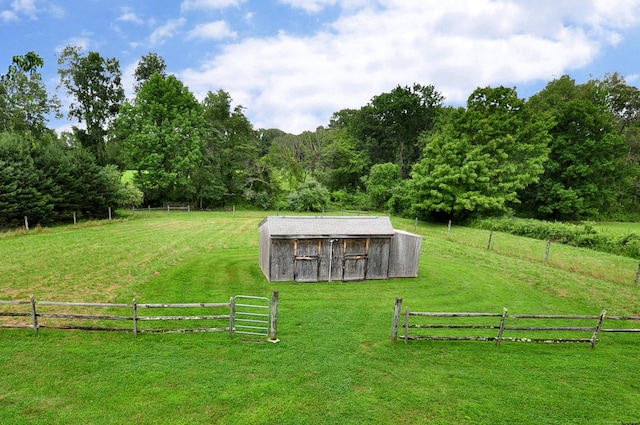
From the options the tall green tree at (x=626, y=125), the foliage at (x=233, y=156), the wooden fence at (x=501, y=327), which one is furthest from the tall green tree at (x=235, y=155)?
the tall green tree at (x=626, y=125)

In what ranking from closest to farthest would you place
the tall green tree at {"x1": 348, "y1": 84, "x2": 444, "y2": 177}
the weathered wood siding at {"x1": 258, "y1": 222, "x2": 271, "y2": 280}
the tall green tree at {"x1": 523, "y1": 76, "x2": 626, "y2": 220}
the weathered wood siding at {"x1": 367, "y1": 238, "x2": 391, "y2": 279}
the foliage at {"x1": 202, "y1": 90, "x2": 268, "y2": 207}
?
the weathered wood siding at {"x1": 258, "y1": 222, "x2": 271, "y2": 280}
the weathered wood siding at {"x1": 367, "y1": 238, "x2": 391, "y2": 279}
the tall green tree at {"x1": 523, "y1": 76, "x2": 626, "y2": 220}
the foliage at {"x1": 202, "y1": 90, "x2": 268, "y2": 207}
the tall green tree at {"x1": 348, "y1": 84, "x2": 444, "y2": 177}

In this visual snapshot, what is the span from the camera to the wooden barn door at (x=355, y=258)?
1532cm

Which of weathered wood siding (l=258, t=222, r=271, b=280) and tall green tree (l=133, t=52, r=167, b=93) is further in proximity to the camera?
tall green tree (l=133, t=52, r=167, b=93)

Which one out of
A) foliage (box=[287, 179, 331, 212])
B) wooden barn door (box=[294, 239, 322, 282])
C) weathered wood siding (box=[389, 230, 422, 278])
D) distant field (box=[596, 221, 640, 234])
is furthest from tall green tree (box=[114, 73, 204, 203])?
distant field (box=[596, 221, 640, 234])

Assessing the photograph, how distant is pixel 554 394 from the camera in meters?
7.64

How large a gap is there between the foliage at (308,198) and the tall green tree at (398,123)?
16194 mm

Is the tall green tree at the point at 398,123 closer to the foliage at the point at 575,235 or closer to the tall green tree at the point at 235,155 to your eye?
the tall green tree at the point at 235,155

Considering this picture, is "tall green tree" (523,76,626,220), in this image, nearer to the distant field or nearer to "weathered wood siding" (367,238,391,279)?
the distant field

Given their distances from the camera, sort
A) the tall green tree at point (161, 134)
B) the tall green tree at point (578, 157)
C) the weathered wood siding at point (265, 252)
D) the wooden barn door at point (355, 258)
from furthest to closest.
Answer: the tall green tree at point (161, 134) < the tall green tree at point (578, 157) < the wooden barn door at point (355, 258) < the weathered wood siding at point (265, 252)

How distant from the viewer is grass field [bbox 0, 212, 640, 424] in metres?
6.80

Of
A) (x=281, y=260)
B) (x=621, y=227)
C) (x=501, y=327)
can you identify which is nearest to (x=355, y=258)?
(x=281, y=260)

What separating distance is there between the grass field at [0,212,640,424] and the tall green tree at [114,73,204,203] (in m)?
23.0

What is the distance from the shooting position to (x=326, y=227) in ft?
49.7

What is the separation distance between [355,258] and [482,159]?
906 inches
